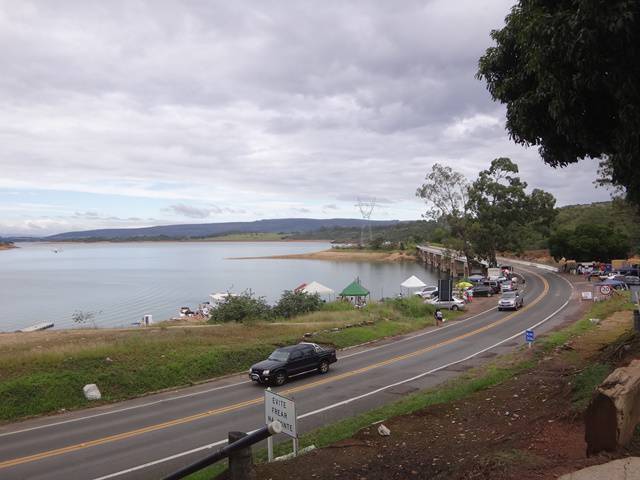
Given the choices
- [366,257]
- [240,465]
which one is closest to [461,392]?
[240,465]

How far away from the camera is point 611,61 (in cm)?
1100

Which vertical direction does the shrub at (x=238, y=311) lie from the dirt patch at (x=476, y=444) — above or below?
below

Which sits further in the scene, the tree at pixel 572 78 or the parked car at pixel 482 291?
the parked car at pixel 482 291

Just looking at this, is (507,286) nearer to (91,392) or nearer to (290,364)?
(290,364)

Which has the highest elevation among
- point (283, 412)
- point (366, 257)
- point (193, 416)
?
point (283, 412)

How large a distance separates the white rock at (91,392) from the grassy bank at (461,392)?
955cm

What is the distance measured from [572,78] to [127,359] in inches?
758

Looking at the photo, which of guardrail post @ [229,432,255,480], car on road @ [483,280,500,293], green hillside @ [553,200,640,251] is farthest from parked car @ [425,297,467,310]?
guardrail post @ [229,432,255,480]

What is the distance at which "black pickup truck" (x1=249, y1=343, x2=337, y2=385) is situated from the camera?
69.4 ft

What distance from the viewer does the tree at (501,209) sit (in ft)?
→ 252

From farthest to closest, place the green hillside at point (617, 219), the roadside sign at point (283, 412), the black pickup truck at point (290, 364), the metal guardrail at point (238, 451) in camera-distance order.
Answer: the green hillside at point (617, 219)
the black pickup truck at point (290, 364)
the roadside sign at point (283, 412)
the metal guardrail at point (238, 451)

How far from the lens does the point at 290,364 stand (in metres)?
21.9

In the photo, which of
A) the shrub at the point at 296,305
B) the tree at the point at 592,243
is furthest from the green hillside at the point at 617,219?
the shrub at the point at 296,305

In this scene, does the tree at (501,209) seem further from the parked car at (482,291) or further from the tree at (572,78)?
the tree at (572,78)
